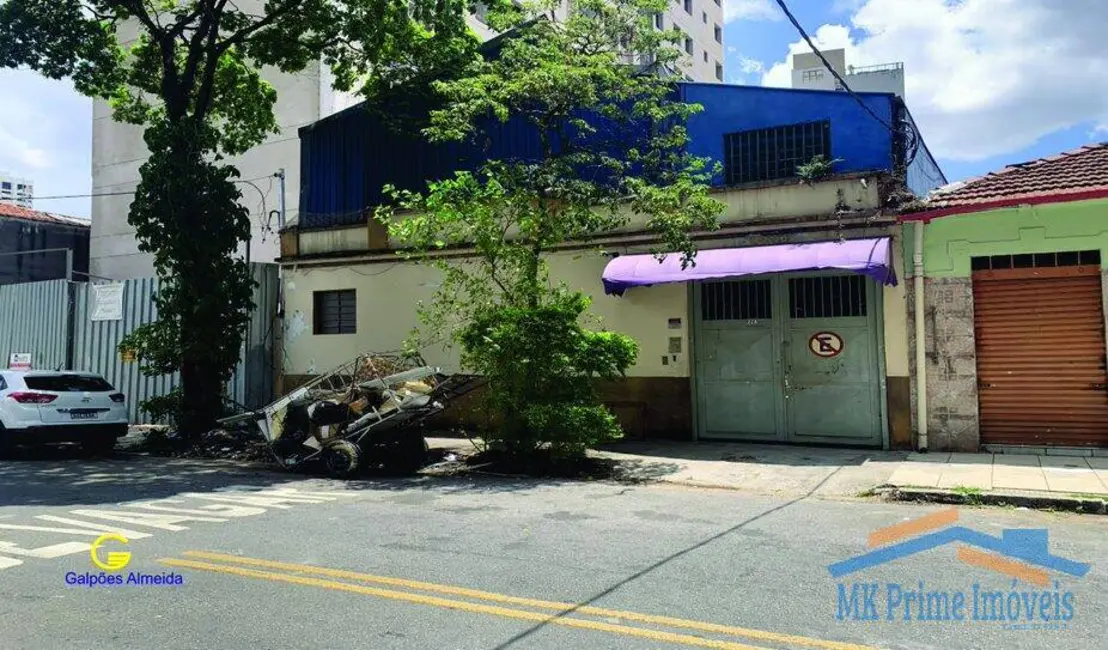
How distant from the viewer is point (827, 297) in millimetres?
12141

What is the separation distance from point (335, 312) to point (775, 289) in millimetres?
9310

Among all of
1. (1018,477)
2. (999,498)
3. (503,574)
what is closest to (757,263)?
(1018,477)

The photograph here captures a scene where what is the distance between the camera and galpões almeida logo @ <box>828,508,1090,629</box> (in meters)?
4.55

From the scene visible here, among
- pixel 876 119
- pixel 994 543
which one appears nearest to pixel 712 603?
pixel 994 543

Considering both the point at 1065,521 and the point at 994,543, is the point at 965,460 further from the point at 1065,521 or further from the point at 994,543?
the point at 994,543

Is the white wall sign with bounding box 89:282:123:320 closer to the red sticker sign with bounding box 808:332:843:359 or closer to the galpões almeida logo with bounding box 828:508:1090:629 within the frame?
the red sticker sign with bounding box 808:332:843:359

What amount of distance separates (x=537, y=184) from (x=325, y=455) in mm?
4988

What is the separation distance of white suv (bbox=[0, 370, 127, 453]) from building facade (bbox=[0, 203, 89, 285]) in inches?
482

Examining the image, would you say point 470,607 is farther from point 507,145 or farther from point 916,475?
point 507,145

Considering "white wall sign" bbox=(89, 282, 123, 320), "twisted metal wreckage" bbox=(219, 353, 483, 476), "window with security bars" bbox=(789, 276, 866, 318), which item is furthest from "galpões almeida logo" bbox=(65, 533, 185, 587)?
"white wall sign" bbox=(89, 282, 123, 320)

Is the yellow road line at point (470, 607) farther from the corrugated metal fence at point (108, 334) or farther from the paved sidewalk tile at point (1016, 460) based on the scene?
the corrugated metal fence at point (108, 334)

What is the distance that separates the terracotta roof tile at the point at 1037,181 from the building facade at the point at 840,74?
10034 mm

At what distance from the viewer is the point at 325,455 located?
10.5 metres

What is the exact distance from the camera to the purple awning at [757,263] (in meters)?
10.7
